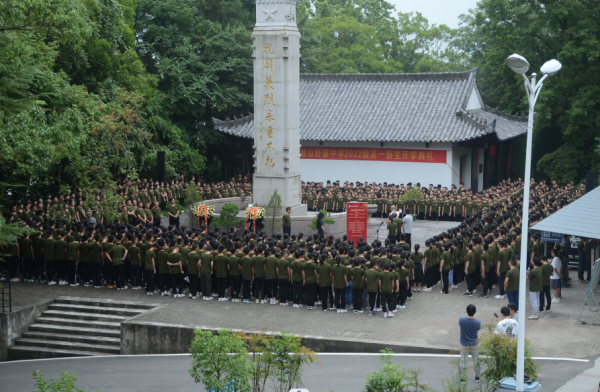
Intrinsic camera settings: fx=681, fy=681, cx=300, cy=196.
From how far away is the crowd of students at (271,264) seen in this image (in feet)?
49.4

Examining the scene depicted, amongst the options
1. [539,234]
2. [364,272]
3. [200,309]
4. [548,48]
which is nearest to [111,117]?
[200,309]

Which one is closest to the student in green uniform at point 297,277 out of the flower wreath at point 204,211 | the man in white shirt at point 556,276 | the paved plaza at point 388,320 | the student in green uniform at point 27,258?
the paved plaza at point 388,320

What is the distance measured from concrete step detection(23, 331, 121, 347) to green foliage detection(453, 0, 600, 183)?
71.5 ft

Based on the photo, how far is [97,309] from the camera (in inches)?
629

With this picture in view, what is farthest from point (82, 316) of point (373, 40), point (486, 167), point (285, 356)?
point (373, 40)

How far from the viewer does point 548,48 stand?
33.2 m

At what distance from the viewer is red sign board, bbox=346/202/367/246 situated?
68.8 feet

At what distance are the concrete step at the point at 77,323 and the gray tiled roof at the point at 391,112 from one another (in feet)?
58.7

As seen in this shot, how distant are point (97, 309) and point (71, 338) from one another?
2.99 feet

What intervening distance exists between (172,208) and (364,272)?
10.5m

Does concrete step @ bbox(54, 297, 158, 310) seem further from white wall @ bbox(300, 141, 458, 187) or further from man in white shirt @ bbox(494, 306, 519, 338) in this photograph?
white wall @ bbox(300, 141, 458, 187)

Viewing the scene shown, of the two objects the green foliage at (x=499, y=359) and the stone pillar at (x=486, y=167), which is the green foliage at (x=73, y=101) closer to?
the green foliage at (x=499, y=359)

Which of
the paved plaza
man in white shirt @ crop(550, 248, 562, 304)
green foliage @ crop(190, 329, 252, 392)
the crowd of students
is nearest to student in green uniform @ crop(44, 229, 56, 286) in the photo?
the crowd of students

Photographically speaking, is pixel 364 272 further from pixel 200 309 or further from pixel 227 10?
pixel 227 10
